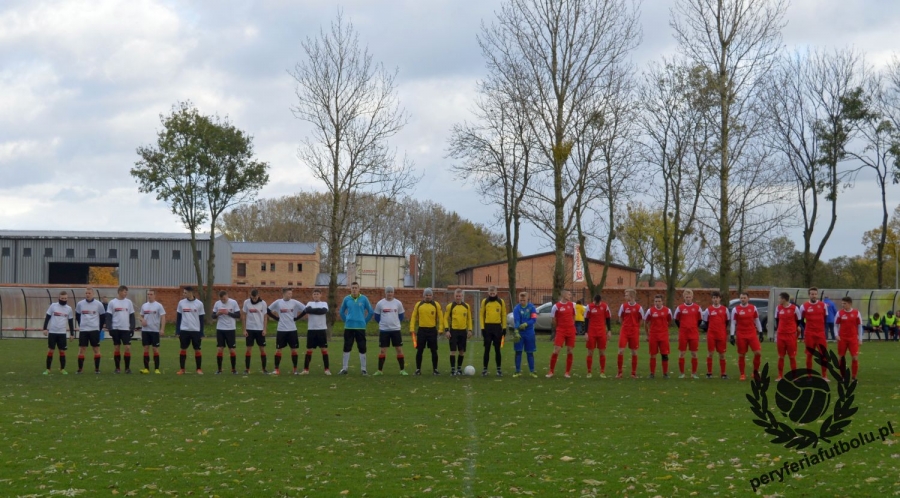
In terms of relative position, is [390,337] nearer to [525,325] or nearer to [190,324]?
[525,325]

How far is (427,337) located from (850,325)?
918 cm

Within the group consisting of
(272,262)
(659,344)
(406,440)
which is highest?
(272,262)

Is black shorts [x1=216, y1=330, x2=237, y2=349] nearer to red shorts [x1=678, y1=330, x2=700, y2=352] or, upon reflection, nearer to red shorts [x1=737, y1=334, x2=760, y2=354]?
red shorts [x1=678, y1=330, x2=700, y2=352]

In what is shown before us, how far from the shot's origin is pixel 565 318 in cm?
1956

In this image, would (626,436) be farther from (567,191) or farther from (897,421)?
(567,191)

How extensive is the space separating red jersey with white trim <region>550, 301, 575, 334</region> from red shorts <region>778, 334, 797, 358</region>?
4.46 metres

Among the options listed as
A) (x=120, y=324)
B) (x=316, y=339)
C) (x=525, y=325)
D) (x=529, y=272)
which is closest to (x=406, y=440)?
(x=525, y=325)

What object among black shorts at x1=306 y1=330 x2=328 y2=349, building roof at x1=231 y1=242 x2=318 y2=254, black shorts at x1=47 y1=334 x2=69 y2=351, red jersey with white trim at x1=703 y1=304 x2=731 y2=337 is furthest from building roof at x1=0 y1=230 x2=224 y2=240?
red jersey with white trim at x1=703 y1=304 x2=731 y2=337

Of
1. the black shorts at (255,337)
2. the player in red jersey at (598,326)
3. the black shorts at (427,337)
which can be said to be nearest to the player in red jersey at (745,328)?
the player in red jersey at (598,326)

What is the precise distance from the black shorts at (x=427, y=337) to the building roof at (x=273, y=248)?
73013 millimetres

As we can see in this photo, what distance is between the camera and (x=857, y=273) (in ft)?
245

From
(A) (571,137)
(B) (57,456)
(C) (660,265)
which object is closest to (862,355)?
(A) (571,137)

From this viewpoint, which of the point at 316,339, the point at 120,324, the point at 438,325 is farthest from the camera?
the point at 120,324

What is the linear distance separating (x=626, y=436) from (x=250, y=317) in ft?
38.0
